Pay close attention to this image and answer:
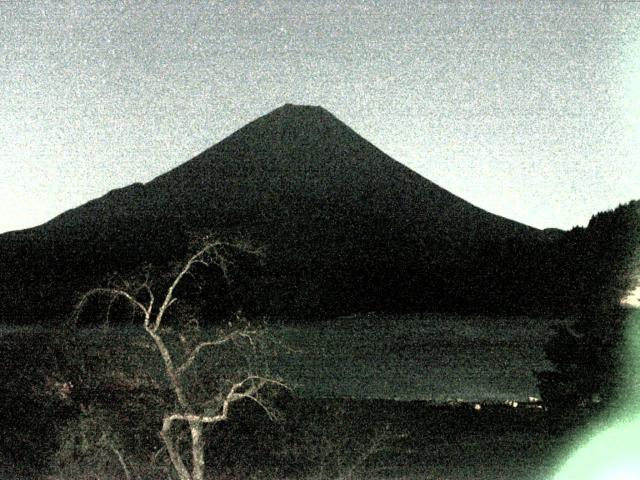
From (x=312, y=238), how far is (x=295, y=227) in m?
7.58

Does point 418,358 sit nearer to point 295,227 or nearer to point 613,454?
point 613,454

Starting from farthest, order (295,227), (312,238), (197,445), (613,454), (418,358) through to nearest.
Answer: (295,227) → (312,238) → (418,358) → (613,454) → (197,445)

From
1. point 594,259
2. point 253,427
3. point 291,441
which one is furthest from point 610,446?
point 253,427

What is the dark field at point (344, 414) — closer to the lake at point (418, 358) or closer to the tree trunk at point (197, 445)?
the lake at point (418, 358)

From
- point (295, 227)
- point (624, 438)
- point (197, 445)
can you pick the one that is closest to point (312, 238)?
point (295, 227)

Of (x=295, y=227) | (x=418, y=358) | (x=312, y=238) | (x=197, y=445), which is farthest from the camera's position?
(x=295, y=227)

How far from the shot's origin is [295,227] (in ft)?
367

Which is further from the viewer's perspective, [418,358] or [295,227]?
[295,227]

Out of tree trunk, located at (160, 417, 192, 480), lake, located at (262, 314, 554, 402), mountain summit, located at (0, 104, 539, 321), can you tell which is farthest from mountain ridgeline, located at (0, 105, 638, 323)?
tree trunk, located at (160, 417, 192, 480)

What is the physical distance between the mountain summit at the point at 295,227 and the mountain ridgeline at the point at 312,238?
0.27 meters

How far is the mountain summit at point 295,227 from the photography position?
73625mm

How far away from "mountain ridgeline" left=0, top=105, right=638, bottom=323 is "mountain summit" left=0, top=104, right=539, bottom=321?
0.88 ft

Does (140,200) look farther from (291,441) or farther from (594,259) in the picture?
(594,259)

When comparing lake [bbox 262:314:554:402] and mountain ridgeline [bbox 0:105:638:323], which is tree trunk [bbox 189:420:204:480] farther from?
lake [bbox 262:314:554:402]
